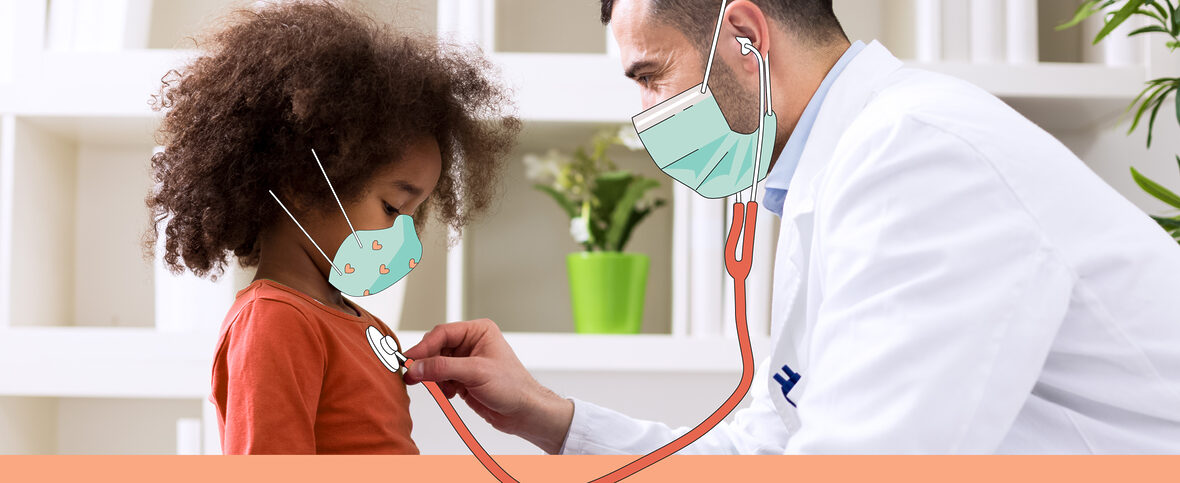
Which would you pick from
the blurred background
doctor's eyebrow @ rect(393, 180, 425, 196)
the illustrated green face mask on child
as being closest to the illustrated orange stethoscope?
the illustrated green face mask on child

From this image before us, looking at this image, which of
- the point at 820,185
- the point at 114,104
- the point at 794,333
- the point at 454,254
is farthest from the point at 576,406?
the point at 114,104

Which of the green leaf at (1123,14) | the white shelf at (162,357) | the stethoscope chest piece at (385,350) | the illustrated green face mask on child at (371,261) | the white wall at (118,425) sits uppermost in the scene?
the green leaf at (1123,14)

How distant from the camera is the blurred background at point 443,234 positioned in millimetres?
1524

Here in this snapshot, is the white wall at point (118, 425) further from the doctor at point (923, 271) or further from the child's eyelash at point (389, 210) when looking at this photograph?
the child's eyelash at point (389, 210)

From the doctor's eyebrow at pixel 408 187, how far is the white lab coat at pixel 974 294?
0.31 metres

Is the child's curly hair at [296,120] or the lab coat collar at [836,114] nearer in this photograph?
the child's curly hair at [296,120]

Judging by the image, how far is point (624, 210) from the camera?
1.57 m

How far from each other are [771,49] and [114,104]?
1.30m

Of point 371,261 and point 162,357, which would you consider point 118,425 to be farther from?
point 371,261

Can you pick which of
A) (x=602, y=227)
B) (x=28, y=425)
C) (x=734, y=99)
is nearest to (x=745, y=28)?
(x=734, y=99)

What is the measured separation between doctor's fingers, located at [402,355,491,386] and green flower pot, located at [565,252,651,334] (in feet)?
2.46

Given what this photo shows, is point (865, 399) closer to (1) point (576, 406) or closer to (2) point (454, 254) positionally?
(1) point (576, 406)

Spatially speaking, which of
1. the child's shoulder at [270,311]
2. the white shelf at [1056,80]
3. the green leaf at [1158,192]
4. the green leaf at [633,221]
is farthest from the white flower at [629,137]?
the child's shoulder at [270,311]

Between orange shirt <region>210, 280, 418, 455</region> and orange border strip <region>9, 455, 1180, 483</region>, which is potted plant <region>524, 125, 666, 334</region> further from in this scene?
orange border strip <region>9, 455, 1180, 483</region>
